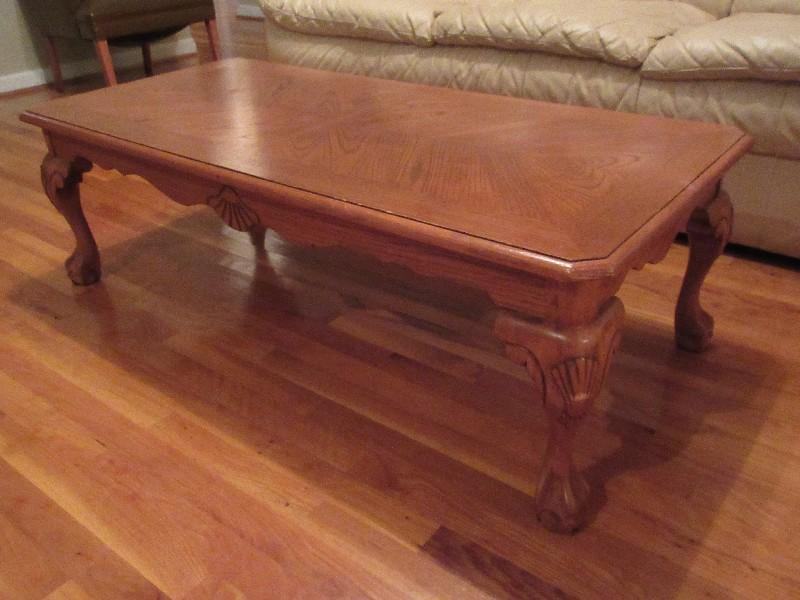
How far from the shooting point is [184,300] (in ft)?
5.29

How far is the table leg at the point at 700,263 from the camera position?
3.80 ft

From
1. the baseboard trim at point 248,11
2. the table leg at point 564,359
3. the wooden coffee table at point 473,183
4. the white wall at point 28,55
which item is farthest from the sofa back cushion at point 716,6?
the baseboard trim at point 248,11

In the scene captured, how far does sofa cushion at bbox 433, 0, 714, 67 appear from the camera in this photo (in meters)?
1.67

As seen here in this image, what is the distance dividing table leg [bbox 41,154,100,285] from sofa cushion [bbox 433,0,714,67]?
1086 mm

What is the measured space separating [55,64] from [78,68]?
28 cm

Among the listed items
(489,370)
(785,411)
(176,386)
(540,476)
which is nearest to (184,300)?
(176,386)

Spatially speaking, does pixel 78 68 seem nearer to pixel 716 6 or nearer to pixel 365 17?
pixel 365 17

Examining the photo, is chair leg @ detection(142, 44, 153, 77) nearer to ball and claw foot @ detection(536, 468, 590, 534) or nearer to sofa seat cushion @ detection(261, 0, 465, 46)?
sofa seat cushion @ detection(261, 0, 465, 46)

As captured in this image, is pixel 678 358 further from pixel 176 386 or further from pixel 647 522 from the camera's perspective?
pixel 176 386

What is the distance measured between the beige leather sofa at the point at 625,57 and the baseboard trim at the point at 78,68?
1859 millimetres

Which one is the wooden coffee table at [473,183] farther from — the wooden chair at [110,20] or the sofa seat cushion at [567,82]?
the wooden chair at [110,20]

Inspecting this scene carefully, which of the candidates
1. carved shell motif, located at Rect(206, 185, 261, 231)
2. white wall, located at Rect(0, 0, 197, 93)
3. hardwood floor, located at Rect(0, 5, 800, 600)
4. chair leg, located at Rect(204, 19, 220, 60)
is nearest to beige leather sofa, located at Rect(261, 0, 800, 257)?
hardwood floor, located at Rect(0, 5, 800, 600)

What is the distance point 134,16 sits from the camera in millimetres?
3066

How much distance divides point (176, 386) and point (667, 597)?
93cm
